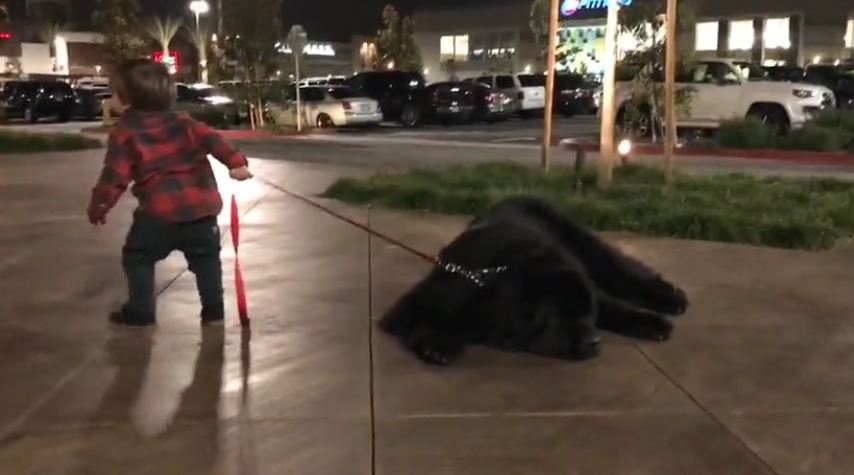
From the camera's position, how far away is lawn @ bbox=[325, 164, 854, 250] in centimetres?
927

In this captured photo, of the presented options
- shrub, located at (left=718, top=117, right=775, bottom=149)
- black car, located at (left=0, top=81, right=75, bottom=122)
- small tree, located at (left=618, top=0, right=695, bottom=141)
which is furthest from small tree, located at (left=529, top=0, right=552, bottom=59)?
black car, located at (left=0, top=81, right=75, bottom=122)

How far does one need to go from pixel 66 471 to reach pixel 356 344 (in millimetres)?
2054

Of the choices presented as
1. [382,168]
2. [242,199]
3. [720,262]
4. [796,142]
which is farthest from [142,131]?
[796,142]

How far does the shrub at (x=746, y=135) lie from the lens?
763 inches

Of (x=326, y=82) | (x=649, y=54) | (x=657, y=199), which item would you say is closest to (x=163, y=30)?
(x=326, y=82)

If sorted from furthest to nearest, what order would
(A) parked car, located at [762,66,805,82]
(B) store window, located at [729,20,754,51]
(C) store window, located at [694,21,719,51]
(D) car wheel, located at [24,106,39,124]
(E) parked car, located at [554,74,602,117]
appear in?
(C) store window, located at [694,21,719,51], (B) store window, located at [729,20,754,51], (D) car wheel, located at [24,106,39,124], (E) parked car, located at [554,74,602,117], (A) parked car, located at [762,66,805,82]

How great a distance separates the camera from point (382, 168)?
1656 cm

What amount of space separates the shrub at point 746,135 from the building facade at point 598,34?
177 inches

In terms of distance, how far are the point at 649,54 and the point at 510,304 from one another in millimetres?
13811

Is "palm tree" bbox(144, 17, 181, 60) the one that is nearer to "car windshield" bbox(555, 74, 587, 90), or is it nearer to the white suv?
"car windshield" bbox(555, 74, 587, 90)

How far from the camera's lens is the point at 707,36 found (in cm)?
4666

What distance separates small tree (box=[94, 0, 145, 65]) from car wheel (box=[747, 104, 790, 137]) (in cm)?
1979

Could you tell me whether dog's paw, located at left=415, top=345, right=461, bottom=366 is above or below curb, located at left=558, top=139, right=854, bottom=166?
above

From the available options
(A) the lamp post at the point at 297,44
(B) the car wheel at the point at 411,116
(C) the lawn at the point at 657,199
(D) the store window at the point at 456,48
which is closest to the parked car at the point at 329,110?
(A) the lamp post at the point at 297,44
